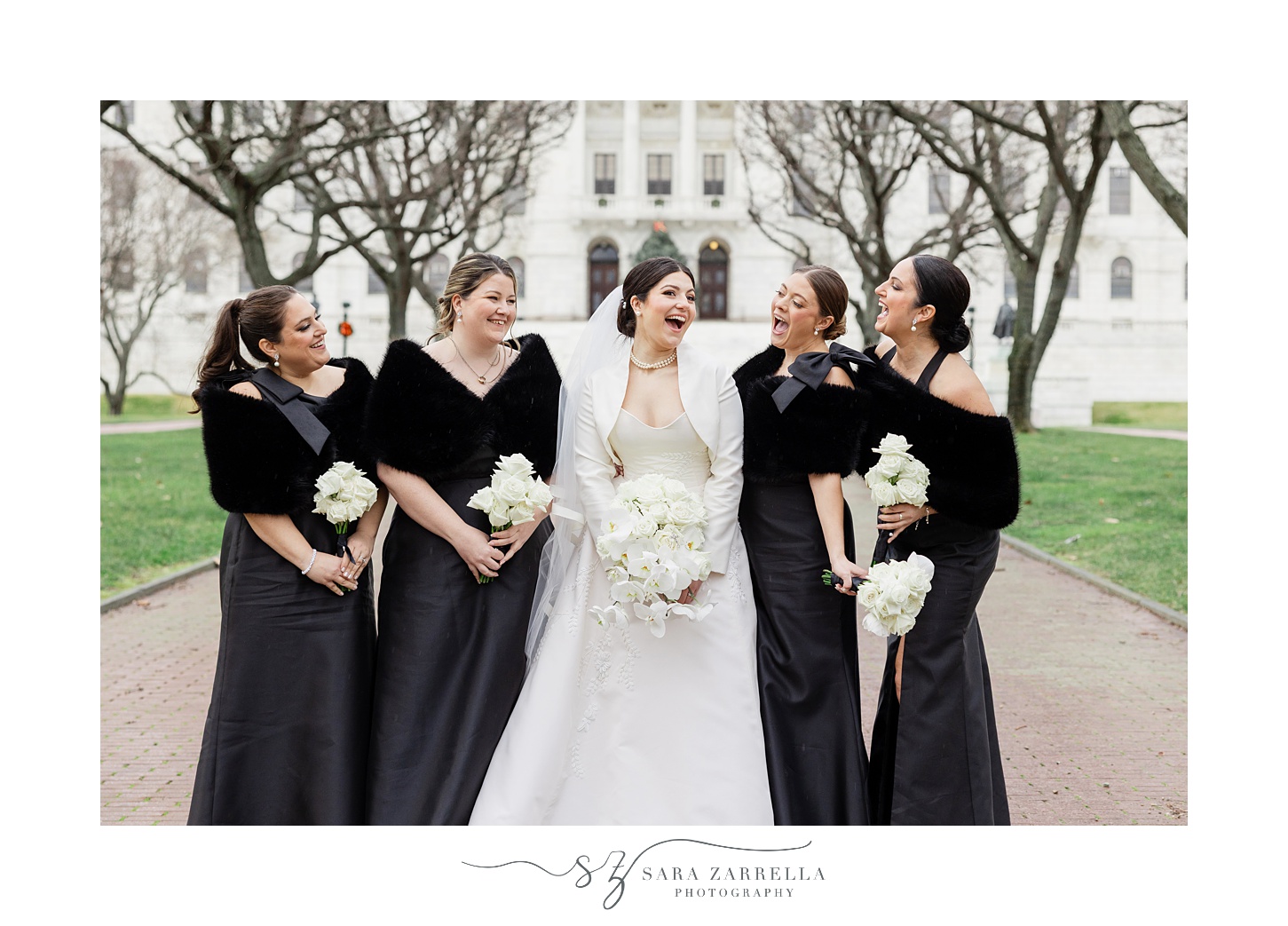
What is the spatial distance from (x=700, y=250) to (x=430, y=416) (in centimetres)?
5571

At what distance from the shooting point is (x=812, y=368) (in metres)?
4.68

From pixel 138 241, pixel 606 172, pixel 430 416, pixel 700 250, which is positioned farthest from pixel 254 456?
pixel 700 250

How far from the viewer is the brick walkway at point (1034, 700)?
5789 millimetres

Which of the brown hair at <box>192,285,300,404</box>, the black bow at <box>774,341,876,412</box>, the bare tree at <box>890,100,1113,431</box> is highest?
the bare tree at <box>890,100,1113,431</box>

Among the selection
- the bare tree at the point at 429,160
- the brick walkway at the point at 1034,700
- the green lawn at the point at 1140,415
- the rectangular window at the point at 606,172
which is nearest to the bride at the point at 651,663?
the brick walkway at the point at 1034,700

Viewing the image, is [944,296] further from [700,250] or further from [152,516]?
[700,250]

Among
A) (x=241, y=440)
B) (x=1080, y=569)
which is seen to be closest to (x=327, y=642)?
(x=241, y=440)

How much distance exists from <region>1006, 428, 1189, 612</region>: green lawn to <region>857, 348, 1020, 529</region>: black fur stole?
5.39 meters

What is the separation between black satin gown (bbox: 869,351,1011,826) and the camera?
459cm

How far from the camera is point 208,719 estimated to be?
4.71 metres

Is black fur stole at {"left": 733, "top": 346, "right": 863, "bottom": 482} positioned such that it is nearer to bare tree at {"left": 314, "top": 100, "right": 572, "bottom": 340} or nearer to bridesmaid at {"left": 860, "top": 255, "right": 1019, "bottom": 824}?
bridesmaid at {"left": 860, "top": 255, "right": 1019, "bottom": 824}

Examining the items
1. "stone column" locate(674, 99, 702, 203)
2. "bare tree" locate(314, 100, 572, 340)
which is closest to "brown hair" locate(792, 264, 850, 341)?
"bare tree" locate(314, 100, 572, 340)
